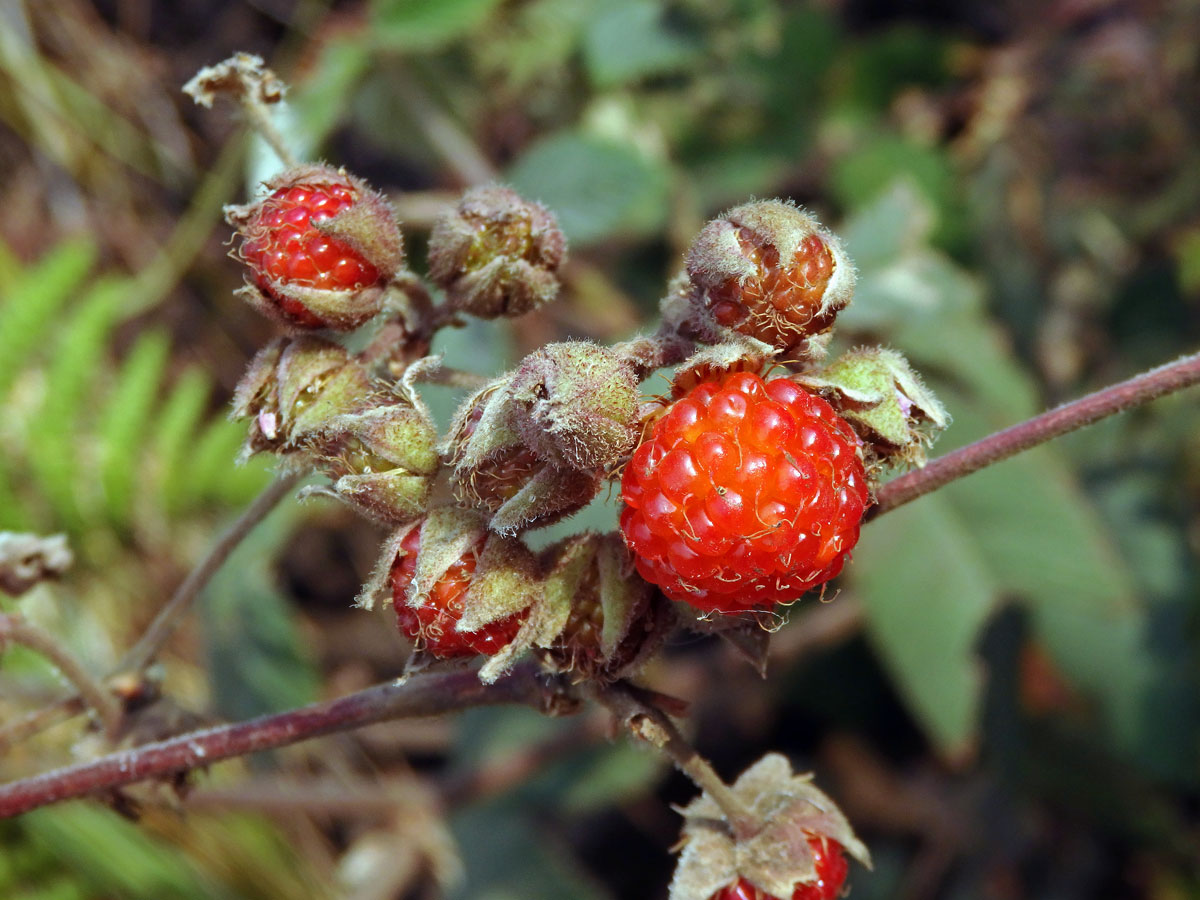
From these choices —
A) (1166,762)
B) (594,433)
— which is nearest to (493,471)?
(594,433)

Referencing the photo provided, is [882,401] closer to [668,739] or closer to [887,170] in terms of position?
[668,739]

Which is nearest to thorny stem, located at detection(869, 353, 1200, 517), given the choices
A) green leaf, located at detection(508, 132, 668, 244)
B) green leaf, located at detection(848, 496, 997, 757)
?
green leaf, located at detection(848, 496, 997, 757)

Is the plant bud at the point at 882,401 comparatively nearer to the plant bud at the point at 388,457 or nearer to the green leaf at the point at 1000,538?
the plant bud at the point at 388,457

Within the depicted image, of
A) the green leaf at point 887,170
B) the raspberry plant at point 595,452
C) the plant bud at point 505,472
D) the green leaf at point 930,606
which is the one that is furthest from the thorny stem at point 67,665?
the green leaf at point 887,170

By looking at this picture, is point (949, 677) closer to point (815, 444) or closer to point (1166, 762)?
point (1166, 762)

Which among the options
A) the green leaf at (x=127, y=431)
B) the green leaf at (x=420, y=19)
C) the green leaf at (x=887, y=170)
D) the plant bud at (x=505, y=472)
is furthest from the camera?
the green leaf at (x=127, y=431)

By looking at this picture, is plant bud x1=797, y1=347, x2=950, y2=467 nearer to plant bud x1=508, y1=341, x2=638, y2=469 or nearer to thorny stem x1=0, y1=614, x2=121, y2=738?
plant bud x1=508, y1=341, x2=638, y2=469
